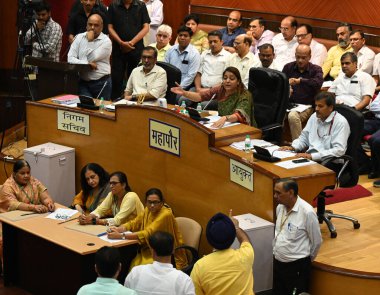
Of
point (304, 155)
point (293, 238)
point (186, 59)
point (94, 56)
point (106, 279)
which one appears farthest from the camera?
point (186, 59)

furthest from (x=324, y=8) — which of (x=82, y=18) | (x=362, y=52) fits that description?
(x=82, y=18)

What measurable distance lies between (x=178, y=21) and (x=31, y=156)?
15.5ft

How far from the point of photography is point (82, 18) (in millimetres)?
10195

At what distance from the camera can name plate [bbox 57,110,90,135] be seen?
340 inches

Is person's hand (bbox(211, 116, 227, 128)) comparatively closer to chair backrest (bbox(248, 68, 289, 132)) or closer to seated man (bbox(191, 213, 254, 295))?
chair backrest (bbox(248, 68, 289, 132))

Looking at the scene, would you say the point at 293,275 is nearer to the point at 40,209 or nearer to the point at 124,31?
the point at 40,209

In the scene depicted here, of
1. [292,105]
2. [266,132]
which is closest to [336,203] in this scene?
[266,132]

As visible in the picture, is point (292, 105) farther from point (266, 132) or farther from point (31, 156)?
point (31, 156)

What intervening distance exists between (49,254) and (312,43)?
4.85 m

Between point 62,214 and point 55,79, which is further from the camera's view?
point 55,79

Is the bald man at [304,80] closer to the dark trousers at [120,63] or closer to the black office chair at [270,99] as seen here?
the black office chair at [270,99]

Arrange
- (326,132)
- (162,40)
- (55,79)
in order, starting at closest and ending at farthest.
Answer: (326,132) < (55,79) < (162,40)

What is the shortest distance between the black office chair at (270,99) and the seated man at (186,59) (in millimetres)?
1715

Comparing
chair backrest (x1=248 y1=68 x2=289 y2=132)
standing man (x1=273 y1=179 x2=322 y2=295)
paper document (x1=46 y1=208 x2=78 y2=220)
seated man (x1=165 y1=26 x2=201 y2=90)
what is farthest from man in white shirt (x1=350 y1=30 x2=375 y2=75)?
paper document (x1=46 y1=208 x2=78 y2=220)
